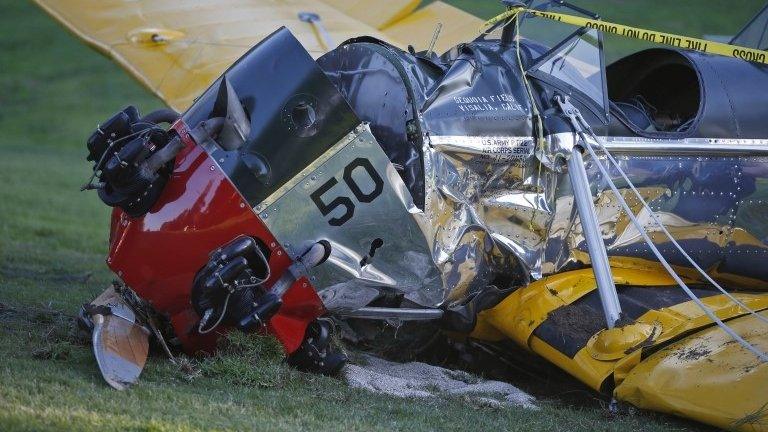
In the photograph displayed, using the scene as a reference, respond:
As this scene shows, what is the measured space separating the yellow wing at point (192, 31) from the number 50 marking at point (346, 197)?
369 centimetres

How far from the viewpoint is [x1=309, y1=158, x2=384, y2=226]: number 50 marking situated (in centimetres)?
541

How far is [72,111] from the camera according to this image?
21.3m

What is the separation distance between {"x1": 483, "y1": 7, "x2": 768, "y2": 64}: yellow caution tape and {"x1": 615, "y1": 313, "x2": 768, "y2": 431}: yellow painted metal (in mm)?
1911

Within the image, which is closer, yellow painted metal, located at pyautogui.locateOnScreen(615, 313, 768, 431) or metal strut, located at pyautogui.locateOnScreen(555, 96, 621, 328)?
yellow painted metal, located at pyautogui.locateOnScreen(615, 313, 768, 431)

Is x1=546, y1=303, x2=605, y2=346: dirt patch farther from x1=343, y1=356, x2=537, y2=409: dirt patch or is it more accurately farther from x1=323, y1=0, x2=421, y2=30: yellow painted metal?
x1=323, y1=0, x2=421, y2=30: yellow painted metal

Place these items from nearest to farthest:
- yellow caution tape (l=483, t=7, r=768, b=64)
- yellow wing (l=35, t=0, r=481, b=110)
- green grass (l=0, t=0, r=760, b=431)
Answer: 1. green grass (l=0, t=0, r=760, b=431)
2. yellow caution tape (l=483, t=7, r=768, b=64)
3. yellow wing (l=35, t=0, r=481, b=110)

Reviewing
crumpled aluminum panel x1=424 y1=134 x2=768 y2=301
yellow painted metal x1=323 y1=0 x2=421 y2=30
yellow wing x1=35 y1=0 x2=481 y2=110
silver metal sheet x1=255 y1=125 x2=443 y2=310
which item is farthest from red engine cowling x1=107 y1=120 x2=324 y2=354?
yellow painted metal x1=323 y1=0 x2=421 y2=30

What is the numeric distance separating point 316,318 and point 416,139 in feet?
3.55

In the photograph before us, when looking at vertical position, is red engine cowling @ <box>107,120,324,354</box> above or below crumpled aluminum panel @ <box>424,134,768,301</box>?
above

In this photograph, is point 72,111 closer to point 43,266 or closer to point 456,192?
point 43,266

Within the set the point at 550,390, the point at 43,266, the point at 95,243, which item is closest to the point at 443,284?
the point at 550,390

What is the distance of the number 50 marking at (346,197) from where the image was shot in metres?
5.41

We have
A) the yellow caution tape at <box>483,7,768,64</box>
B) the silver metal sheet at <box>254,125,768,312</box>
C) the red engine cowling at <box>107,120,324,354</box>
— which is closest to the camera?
the red engine cowling at <box>107,120,324,354</box>

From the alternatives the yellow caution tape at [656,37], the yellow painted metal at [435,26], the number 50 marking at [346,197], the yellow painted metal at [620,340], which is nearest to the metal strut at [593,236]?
the yellow painted metal at [620,340]
